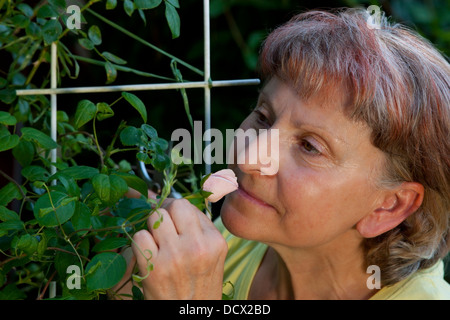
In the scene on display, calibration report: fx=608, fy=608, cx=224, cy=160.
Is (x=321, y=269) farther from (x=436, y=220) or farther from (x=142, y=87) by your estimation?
(x=142, y=87)

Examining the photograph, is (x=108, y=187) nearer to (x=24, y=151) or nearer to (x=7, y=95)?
(x=24, y=151)

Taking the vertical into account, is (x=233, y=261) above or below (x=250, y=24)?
below

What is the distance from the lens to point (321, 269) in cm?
129

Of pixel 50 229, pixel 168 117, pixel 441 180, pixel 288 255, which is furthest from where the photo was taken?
pixel 168 117

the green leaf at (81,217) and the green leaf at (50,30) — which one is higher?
the green leaf at (50,30)

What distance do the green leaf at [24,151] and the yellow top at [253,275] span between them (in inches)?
22.0

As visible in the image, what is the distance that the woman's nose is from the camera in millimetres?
1015

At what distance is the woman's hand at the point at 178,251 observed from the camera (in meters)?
0.86

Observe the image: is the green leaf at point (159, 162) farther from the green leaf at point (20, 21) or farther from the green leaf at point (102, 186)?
the green leaf at point (20, 21)

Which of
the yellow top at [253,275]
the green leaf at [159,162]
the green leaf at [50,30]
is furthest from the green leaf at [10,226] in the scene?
A: the yellow top at [253,275]

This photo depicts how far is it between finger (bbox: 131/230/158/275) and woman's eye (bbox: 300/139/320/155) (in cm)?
32

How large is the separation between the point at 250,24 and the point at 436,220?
120 cm

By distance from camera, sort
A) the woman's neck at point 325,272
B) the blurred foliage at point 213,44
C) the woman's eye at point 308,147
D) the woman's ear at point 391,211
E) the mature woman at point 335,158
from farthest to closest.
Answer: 1. the blurred foliage at point 213,44
2. the woman's neck at point 325,272
3. the woman's ear at point 391,211
4. the woman's eye at point 308,147
5. the mature woman at point 335,158
